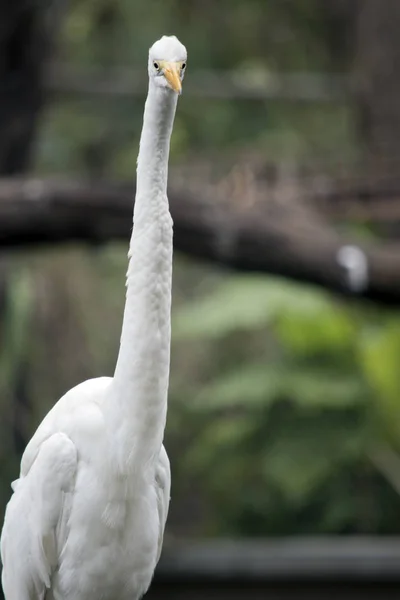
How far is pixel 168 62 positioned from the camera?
238 centimetres

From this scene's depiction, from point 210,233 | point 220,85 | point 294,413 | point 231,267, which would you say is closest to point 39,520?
point 210,233

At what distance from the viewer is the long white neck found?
2559 millimetres

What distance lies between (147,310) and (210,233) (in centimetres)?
218

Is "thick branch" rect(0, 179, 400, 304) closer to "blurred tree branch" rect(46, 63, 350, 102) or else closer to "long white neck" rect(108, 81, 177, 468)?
"blurred tree branch" rect(46, 63, 350, 102)

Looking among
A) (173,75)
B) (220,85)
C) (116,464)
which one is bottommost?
(116,464)

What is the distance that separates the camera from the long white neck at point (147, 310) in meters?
2.56

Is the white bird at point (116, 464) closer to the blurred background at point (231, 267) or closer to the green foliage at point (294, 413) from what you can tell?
the blurred background at point (231, 267)

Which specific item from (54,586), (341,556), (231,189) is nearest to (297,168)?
(231,189)

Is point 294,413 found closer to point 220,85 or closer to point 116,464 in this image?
point 220,85

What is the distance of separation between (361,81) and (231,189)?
2689 mm

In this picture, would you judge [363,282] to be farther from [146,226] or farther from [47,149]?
[47,149]

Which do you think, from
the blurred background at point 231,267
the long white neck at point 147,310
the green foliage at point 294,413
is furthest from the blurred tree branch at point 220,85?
the long white neck at point 147,310

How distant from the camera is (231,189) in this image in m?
5.82

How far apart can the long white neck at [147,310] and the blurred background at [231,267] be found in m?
2.05
